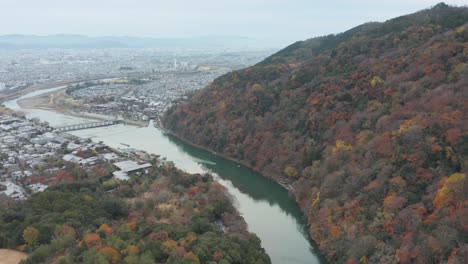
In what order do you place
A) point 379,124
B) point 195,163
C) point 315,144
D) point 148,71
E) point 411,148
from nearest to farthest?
1. point 411,148
2. point 379,124
3. point 315,144
4. point 195,163
5. point 148,71

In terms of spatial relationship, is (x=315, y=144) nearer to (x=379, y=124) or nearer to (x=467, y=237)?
(x=379, y=124)

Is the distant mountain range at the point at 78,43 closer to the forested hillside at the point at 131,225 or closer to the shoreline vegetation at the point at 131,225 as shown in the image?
the shoreline vegetation at the point at 131,225

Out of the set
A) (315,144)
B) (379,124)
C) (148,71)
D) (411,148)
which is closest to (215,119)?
(315,144)

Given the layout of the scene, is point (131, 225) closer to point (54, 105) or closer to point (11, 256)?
point (11, 256)

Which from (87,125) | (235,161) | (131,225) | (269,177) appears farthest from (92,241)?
(87,125)

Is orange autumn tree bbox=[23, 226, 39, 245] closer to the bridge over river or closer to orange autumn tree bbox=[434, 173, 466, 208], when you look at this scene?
orange autumn tree bbox=[434, 173, 466, 208]

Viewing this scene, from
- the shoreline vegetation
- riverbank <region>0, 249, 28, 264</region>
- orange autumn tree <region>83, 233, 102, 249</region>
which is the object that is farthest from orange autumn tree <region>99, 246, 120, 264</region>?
riverbank <region>0, 249, 28, 264</region>
